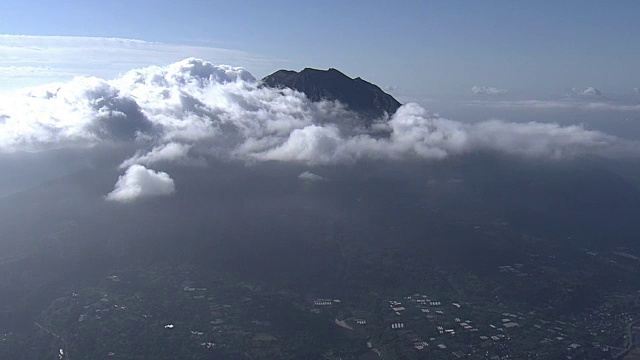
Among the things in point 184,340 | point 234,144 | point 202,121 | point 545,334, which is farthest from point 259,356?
point 202,121

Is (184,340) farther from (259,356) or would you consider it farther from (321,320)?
(321,320)

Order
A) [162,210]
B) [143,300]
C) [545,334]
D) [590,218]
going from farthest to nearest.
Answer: [590,218], [162,210], [143,300], [545,334]

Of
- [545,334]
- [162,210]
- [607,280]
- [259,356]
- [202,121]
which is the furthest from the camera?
[202,121]

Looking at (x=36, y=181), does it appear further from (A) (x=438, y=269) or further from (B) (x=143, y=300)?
(A) (x=438, y=269)

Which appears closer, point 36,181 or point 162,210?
point 162,210

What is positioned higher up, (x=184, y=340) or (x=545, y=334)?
(x=545, y=334)

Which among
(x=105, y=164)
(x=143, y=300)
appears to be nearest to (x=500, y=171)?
(x=105, y=164)
